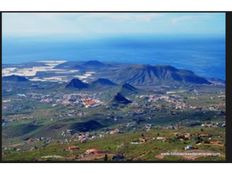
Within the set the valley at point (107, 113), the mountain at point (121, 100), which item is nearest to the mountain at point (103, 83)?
the valley at point (107, 113)

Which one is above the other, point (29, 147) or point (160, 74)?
point (160, 74)

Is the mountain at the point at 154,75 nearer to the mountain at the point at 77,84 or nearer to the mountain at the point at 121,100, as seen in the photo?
the mountain at the point at 121,100

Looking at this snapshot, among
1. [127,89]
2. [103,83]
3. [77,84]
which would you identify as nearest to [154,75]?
[127,89]

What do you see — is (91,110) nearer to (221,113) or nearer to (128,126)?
(128,126)

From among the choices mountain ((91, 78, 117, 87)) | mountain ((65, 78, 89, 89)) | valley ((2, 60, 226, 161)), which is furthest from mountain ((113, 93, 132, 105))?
mountain ((65, 78, 89, 89))
